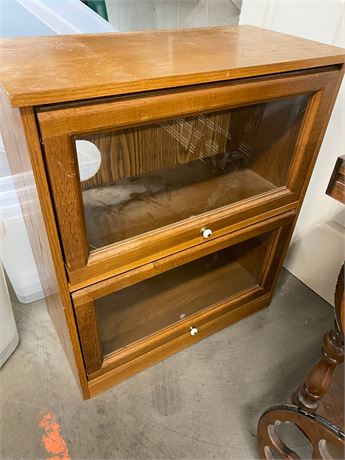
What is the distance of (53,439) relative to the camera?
0.82 meters

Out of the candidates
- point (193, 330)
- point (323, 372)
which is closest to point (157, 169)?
point (193, 330)

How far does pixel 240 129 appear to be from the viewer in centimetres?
80

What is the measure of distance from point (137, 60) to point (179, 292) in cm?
62

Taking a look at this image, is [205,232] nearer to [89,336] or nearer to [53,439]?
[89,336]

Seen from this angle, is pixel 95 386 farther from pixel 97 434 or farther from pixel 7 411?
pixel 7 411

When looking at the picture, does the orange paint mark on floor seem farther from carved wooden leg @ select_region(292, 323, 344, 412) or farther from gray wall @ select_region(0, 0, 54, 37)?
gray wall @ select_region(0, 0, 54, 37)

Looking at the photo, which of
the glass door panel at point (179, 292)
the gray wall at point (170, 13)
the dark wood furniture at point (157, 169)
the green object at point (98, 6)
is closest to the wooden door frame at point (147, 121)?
the dark wood furniture at point (157, 169)

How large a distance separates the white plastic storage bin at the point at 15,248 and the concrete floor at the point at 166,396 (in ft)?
0.22

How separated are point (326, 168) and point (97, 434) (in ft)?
3.06

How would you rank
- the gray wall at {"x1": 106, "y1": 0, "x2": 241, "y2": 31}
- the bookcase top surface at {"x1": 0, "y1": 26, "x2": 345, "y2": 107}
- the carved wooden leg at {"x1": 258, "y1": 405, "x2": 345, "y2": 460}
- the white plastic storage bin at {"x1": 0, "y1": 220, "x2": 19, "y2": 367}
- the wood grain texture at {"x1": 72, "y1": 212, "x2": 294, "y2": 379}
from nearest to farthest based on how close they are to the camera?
1. the bookcase top surface at {"x1": 0, "y1": 26, "x2": 345, "y2": 107}
2. the carved wooden leg at {"x1": 258, "y1": 405, "x2": 345, "y2": 460}
3. the wood grain texture at {"x1": 72, "y1": 212, "x2": 294, "y2": 379}
4. the white plastic storage bin at {"x1": 0, "y1": 220, "x2": 19, "y2": 367}
5. the gray wall at {"x1": 106, "y1": 0, "x2": 241, "y2": 31}

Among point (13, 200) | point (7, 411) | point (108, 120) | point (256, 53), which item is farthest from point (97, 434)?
point (256, 53)

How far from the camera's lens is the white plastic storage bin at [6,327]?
35.2 inches

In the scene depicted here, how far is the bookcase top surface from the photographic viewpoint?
0.45 m

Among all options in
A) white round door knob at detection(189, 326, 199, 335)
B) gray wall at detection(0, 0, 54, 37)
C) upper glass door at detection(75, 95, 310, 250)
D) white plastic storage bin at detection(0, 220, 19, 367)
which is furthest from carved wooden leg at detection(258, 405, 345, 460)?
gray wall at detection(0, 0, 54, 37)
